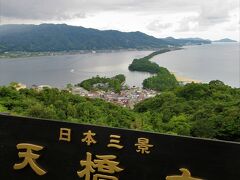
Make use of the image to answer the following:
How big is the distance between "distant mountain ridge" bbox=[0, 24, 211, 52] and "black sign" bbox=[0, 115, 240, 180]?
358 ft

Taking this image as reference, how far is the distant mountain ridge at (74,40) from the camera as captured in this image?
117762mm

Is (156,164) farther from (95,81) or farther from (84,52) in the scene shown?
(84,52)

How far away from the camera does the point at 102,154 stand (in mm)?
2295

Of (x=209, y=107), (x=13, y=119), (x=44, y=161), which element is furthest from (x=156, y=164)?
(x=209, y=107)

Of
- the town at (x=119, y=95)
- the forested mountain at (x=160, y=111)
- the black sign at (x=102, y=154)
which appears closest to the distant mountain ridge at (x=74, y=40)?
the town at (x=119, y=95)

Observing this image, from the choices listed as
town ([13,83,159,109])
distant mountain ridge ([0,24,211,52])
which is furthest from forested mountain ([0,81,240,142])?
distant mountain ridge ([0,24,211,52])

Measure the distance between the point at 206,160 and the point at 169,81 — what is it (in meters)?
45.0

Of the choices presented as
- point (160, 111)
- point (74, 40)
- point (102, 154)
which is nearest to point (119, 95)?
point (160, 111)

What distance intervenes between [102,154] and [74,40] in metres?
129

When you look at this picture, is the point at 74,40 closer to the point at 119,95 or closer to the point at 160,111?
the point at 119,95

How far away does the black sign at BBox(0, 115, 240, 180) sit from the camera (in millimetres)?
2012

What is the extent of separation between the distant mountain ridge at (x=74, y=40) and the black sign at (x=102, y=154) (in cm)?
10901

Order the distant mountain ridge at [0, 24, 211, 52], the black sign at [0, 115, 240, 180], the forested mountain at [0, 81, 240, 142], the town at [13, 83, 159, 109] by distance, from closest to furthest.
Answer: the black sign at [0, 115, 240, 180]
the forested mountain at [0, 81, 240, 142]
the town at [13, 83, 159, 109]
the distant mountain ridge at [0, 24, 211, 52]

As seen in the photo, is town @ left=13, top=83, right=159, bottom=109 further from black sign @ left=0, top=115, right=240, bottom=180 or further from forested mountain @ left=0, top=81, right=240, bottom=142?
black sign @ left=0, top=115, right=240, bottom=180
